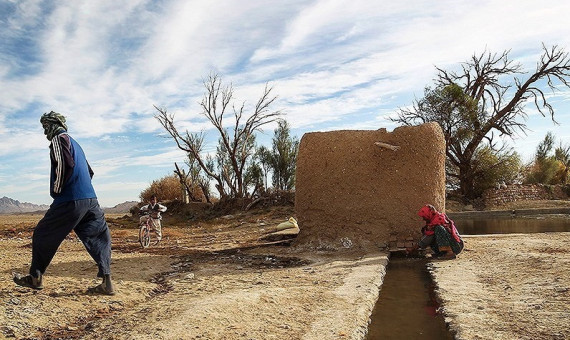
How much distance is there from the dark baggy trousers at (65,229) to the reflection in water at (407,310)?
8.94 ft

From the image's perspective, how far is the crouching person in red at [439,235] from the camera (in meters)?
7.29

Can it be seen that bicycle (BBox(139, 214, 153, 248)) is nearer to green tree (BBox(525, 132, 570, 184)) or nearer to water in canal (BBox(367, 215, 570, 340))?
water in canal (BBox(367, 215, 570, 340))

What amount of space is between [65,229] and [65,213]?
5.8 inches

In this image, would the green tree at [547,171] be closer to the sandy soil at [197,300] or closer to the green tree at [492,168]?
the green tree at [492,168]

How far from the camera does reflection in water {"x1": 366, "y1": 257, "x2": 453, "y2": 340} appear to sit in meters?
3.78

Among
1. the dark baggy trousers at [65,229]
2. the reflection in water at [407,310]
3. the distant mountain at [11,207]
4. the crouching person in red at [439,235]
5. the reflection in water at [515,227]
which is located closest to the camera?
the reflection in water at [407,310]

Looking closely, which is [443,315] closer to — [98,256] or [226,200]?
[98,256]

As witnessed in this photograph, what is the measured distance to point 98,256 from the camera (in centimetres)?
441

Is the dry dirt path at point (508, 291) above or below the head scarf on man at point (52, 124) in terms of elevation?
below

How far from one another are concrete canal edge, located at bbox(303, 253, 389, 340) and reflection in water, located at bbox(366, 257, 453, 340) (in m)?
0.11

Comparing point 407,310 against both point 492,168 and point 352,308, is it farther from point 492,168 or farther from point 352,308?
point 492,168

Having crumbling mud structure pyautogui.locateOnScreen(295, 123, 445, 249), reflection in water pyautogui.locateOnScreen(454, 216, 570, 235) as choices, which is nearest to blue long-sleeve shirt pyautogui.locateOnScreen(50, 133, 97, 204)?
crumbling mud structure pyautogui.locateOnScreen(295, 123, 445, 249)

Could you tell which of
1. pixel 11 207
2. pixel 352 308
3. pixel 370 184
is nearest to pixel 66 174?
pixel 352 308

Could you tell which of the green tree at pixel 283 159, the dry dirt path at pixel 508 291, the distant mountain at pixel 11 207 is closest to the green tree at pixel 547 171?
the green tree at pixel 283 159
